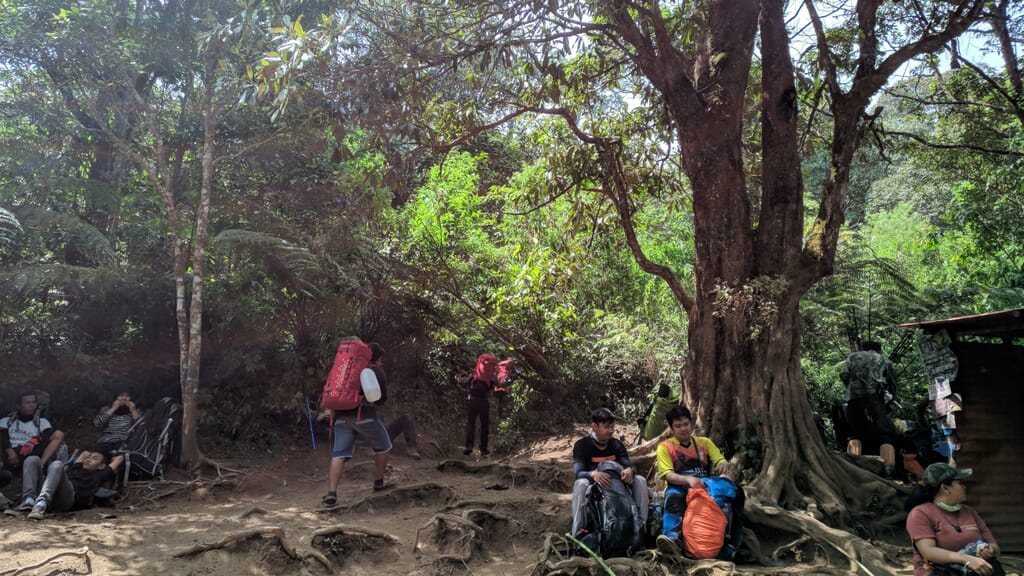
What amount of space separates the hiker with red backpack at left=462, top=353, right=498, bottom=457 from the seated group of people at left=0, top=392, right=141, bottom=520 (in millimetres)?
4859

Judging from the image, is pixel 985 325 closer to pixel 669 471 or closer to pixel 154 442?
pixel 669 471

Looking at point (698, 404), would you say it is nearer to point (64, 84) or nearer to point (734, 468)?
point (734, 468)

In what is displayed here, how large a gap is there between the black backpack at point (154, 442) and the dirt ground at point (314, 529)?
0.33 meters

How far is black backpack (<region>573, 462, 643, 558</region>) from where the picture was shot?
5496 millimetres

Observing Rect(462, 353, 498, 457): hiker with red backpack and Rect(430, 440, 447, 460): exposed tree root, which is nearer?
Rect(462, 353, 498, 457): hiker with red backpack

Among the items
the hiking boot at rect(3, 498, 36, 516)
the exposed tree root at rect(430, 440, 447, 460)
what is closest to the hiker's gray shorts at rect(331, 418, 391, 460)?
the hiking boot at rect(3, 498, 36, 516)

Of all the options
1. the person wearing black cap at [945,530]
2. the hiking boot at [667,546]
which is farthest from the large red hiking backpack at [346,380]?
the person wearing black cap at [945,530]

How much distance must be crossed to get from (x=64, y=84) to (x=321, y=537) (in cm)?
757

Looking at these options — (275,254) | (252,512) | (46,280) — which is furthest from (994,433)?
(46,280)

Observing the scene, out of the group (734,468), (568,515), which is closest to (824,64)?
(734,468)

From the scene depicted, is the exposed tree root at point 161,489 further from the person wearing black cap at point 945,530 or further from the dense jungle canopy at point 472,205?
the person wearing black cap at point 945,530

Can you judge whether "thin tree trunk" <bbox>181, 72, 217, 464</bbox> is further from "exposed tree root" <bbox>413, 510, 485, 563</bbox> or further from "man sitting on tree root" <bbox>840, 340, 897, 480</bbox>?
"man sitting on tree root" <bbox>840, 340, 897, 480</bbox>

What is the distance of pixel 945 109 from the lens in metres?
11.6

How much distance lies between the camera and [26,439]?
7488 millimetres
